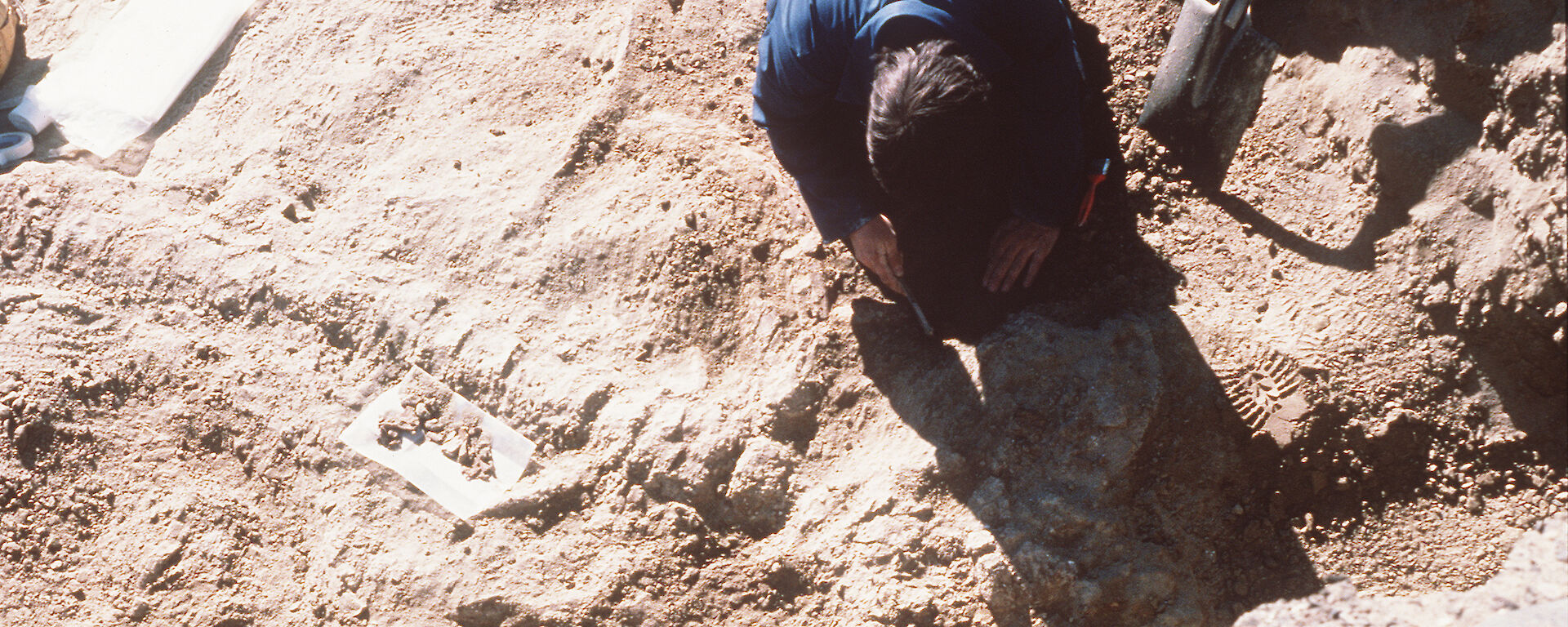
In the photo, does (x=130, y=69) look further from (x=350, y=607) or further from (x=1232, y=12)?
(x=1232, y=12)

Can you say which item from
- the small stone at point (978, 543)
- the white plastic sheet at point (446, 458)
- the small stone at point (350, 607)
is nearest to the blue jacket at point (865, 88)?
the small stone at point (978, 543)

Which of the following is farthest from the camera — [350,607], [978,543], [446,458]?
[446,458]

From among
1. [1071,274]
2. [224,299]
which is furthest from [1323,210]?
[224,299]

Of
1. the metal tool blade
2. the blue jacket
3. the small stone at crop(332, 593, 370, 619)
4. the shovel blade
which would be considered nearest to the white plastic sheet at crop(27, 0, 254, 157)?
the small stone at crop(332, 593, 370, 619)

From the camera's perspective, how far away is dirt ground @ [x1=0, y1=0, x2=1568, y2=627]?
5.75 ft

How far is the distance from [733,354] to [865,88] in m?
0.75

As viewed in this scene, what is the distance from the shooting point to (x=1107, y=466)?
1.83 m

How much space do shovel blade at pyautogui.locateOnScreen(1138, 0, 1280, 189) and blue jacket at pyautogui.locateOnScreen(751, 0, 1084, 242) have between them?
1.09 feet

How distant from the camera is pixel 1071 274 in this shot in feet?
7.26

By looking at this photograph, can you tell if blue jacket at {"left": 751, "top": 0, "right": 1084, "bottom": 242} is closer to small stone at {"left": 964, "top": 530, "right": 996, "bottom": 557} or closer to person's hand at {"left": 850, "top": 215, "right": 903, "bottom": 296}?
person's hand at {"left": 850, "top": 215, "right": 903, "bottom": 296}

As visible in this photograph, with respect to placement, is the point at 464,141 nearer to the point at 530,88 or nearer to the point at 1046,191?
the point at 530,88

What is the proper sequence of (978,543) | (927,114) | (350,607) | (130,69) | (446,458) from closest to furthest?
(927,114) < (978,543) < (350,607) < (446,458) < (130,69)

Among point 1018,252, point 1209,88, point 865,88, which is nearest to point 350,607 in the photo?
point 865,88

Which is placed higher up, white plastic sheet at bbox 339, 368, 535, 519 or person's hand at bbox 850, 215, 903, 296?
person's hand at bbox 850, 215, 903, 296
